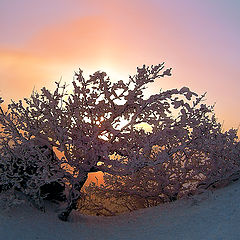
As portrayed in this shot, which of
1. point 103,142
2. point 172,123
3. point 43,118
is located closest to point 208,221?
point 172,123

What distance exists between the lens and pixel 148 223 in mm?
8953

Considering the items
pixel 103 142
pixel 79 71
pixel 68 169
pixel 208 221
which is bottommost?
pixel 208 221

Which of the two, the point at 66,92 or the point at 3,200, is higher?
the point at 66,92

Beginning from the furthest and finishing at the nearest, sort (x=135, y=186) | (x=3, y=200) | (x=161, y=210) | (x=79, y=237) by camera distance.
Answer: (x=135, y=186) → (x=161, y=210) → (x=3, y=200) → (x=79, y=237)

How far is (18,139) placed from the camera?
9.01 meters

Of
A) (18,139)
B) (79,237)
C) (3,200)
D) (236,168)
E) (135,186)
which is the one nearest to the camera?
(79,237)

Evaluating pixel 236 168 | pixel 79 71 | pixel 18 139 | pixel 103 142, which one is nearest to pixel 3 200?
pixel 18 139

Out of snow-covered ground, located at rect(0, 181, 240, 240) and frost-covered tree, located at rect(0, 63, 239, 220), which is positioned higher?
frost-covered tree, located at rect(0, 63, 239, 220)

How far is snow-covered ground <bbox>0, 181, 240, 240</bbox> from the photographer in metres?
7.26

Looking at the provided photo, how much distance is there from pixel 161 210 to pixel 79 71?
5.54 m

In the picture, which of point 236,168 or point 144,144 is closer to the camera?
point 144,144

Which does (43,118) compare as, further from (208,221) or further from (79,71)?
(208,221)

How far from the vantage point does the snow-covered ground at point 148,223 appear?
7.26 metres

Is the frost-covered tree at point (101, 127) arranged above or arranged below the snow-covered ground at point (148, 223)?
above
